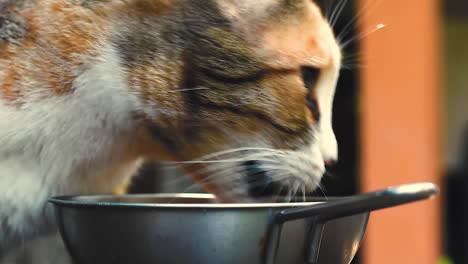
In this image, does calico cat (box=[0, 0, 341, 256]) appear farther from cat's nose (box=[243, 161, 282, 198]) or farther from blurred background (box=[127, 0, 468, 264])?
blurred background (box=[127, 0, 468, 264])

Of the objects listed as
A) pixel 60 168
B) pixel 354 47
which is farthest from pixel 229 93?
pixel 354 47

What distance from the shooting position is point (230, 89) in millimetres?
621

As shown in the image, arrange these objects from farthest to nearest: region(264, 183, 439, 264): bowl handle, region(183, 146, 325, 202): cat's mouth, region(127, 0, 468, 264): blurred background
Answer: region(127, 0, 468, 264): blurred background
region(183, 146, 325, 202): cat's mouth
region(264, 183, 439, 264): bowl handle

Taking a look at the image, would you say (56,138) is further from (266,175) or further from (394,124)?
(394,124)

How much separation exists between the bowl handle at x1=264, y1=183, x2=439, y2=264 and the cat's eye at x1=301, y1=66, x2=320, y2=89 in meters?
0.23

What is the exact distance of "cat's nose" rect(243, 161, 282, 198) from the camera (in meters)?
0.61

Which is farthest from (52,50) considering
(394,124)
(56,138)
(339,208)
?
(394,124)

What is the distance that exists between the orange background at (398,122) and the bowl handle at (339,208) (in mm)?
1078

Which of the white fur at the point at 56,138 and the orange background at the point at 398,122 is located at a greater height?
the white fur at the point at 56,138

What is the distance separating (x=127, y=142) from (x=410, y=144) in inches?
38.5

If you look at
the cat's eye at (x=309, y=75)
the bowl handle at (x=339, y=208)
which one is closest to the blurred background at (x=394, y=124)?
the cat's eye at (x=309, y=75)

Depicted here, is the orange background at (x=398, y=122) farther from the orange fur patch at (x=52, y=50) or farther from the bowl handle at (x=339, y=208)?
the bowl handle at (x=339, y=208)

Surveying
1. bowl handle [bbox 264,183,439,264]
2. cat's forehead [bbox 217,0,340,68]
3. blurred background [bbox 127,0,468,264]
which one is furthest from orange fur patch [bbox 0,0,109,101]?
blurred background [bbox 127,0,468,264]

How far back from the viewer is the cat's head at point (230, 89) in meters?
0.62
